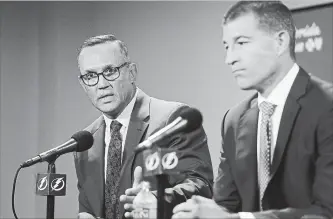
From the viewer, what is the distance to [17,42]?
4484mm

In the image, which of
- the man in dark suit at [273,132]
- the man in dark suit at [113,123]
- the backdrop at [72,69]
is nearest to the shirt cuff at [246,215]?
the man in dark suit at [273,132]

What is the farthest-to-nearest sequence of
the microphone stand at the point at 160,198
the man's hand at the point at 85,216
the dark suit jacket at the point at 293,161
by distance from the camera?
the man's hand at the point at 85,216
the dark suit jacket at the point at 293,161
the microphone stand at the point at 160,198

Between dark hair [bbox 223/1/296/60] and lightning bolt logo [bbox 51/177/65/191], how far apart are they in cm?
96

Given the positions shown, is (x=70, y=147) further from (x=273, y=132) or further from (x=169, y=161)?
(x=273, y=132)

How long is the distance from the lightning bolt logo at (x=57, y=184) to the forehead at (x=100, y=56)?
0.62 m

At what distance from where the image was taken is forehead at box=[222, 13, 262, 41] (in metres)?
2.15

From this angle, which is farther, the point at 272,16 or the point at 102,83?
the point at 102,83

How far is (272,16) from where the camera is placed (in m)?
2.15

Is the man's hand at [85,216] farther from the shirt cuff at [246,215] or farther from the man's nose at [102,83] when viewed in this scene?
the shirt cuff at [246,215]

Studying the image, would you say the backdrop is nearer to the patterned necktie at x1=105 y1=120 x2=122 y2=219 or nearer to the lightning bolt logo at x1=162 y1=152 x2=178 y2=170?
the patterned necktie at x1=105 y1=120 x2=122 y2=219

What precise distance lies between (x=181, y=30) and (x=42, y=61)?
5.08ft

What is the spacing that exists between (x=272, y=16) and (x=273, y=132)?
0.42 m

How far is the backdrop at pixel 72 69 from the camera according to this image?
9.55ft

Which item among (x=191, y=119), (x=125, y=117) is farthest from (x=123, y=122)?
(x=191, y=119)
